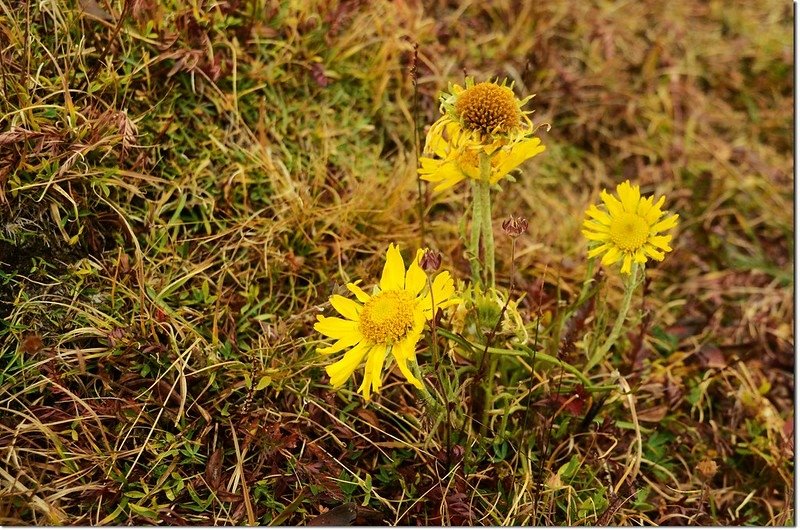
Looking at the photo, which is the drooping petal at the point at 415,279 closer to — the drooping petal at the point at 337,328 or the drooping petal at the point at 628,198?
the drooping petal at the point at 337,328

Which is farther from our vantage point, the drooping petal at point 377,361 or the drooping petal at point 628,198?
the drooping petal at point 628,198

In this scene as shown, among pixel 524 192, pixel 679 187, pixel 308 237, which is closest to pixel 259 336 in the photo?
pixel 308 237

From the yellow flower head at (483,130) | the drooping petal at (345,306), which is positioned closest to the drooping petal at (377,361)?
the drooping petal at (345,306)

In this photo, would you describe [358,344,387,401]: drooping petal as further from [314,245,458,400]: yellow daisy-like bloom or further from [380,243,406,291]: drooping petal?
Result: [380,243,406,291]: drooping petal

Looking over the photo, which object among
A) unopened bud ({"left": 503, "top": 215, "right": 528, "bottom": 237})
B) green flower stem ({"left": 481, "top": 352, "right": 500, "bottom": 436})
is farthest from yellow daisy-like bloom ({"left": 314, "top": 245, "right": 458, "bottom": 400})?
green flower stem ({"left": 481, "top": 352, "right": 500, "bottom": 436})

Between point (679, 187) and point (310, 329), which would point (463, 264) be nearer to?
point (310, 329)

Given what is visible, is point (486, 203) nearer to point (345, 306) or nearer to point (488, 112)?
point (488, 112)

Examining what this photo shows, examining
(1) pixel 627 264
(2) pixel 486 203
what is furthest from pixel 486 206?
(1) pixel 627 264
